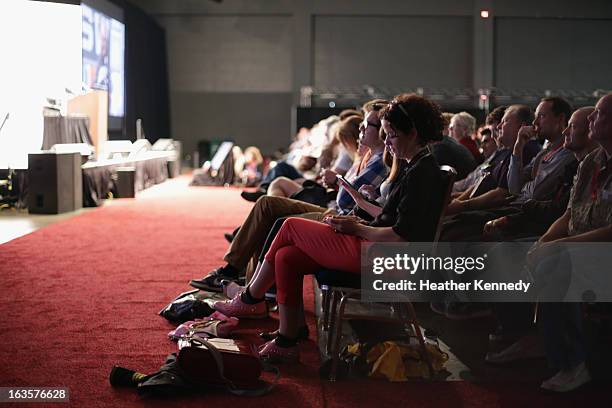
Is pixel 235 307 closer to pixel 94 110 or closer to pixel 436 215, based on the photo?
pixel 436 215

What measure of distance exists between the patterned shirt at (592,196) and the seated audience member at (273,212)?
1012 mm

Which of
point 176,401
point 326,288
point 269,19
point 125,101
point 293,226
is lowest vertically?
point 176,401

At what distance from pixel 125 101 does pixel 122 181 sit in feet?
16.7

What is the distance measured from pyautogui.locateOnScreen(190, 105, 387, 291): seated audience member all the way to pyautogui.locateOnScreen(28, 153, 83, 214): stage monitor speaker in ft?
16.4

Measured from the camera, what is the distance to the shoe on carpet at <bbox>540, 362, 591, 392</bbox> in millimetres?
2818

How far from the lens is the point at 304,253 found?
312cm

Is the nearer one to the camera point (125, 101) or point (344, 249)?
point (344, 249)

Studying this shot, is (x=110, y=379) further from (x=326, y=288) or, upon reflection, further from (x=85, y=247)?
(x=85, y=247)

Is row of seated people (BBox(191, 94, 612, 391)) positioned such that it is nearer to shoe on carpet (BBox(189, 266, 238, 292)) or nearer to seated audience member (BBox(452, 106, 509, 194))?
shoe on carpet (BBox(189, 266, 238, 292))

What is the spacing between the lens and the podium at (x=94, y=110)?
1058 cm

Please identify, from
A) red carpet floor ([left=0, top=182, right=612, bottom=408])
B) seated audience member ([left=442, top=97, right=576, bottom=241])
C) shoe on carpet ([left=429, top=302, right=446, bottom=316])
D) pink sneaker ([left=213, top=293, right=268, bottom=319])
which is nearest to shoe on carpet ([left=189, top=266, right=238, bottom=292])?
red carpet floor ([left=0, top=182, right=612, bottom=408])

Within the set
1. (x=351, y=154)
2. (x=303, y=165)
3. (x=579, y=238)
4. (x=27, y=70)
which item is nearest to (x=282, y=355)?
(x=579, y=238)

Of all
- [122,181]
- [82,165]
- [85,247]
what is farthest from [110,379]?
[122,181]

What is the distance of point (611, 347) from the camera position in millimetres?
3396
